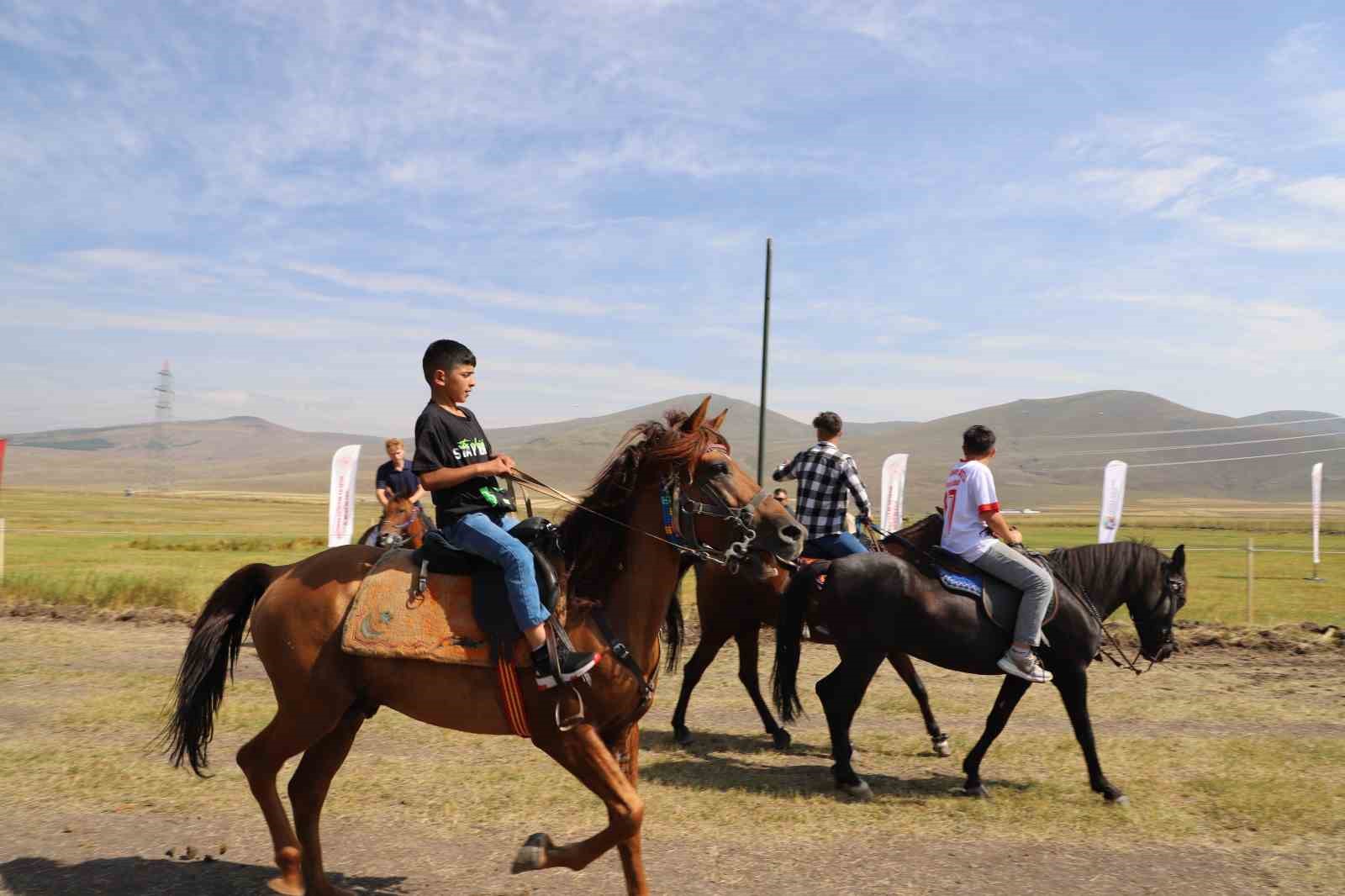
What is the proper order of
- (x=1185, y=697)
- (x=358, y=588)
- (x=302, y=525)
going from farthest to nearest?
1. (x=302, y=525)
2. (x=1185, y=697)
3. (x=358, y=588)

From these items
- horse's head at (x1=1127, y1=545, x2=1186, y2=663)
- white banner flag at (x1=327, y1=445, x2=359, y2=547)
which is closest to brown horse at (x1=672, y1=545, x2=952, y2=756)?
horse's head at (x1=1127, y1=545, x2=1186, y2=663)

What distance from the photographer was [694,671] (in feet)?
29.3

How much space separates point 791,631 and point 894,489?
407 inches

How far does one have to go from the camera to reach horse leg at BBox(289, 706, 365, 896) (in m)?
5.13

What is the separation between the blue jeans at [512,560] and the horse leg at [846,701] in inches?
132

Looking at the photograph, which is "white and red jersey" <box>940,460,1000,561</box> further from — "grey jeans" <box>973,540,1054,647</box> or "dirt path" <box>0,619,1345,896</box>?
"dirt path" <box>0,619,1345,896</box>

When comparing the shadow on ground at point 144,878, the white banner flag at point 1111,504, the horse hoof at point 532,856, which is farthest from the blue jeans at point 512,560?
the white banner flag at point 1111,504

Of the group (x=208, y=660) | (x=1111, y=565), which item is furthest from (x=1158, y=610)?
(x=208, y=660)

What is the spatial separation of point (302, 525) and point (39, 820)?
56.3 meters

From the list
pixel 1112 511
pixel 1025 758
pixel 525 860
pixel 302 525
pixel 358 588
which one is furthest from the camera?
pixel 302 525

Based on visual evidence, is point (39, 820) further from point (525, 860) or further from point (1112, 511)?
point (1112, 511)

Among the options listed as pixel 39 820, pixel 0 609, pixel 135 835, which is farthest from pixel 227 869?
pixel 0 609

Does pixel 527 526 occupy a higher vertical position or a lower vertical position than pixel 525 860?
higher

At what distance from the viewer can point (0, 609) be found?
15.0 metres
